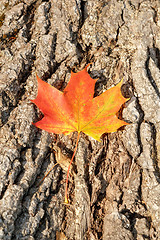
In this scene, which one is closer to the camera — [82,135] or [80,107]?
[80,107]

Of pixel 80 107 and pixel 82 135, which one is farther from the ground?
pixel 80 107

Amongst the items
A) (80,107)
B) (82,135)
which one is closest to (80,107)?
(80,107)

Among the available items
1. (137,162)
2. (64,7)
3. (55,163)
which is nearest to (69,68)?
(64,7)

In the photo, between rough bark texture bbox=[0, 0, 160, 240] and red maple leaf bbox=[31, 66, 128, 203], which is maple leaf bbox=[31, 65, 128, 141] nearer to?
red maple leaf bbox=[31, 66, 128, 203]

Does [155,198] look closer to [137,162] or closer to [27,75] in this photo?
[137,162]

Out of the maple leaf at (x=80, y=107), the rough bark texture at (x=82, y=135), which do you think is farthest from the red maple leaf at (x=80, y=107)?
the rough bark texture at (x=82, y=135)

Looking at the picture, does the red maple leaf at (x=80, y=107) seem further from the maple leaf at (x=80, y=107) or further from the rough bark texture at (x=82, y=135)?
the rough bark texture at (x=82, y=135)

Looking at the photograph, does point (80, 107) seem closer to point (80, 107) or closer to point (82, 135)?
point (80, 107)
